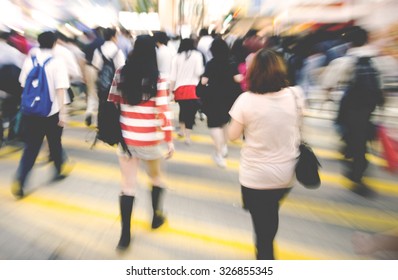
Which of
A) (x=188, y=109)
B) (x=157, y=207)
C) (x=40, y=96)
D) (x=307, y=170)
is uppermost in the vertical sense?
(x=40, y=96)

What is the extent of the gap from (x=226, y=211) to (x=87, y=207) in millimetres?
1464

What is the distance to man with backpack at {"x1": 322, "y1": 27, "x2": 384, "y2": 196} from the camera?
3486mm

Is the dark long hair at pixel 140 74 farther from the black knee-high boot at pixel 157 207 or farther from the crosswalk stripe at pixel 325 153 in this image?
the crosswalk stripe at pixel 325 153

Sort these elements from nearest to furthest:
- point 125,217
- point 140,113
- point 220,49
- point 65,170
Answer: point 140,113
point 125,217
point 220,49
point 65,170

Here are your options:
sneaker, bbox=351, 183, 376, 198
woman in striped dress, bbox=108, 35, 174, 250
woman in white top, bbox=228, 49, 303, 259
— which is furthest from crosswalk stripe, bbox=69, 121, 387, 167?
woman in striped dress, bbox=108, 35, 174, 250

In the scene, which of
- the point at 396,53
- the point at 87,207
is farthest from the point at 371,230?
the point at 87,207

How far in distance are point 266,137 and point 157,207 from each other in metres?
1.43

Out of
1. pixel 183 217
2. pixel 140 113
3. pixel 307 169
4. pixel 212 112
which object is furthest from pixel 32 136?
pixel 307 169

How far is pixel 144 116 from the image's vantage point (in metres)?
2.42

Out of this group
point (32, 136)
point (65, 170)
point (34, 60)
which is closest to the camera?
point (34, 60)

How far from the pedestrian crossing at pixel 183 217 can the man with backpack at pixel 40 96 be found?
49 cm

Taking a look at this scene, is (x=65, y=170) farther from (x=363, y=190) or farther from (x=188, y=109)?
(x=363, y=190)

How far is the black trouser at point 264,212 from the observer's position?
203 centimetres

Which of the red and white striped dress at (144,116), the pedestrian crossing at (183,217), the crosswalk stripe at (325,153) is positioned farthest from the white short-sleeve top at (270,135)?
the crosswalk stripe at (325,153)
